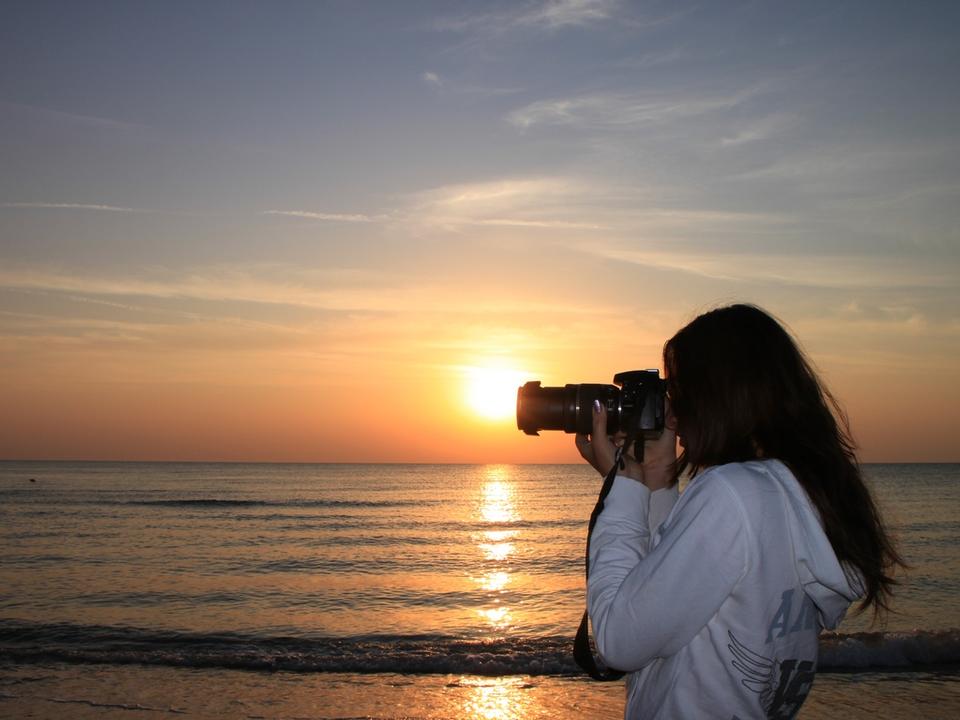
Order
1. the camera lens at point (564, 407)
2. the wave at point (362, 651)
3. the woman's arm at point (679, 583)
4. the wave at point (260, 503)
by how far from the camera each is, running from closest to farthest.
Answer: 1. the woman's arm at point (679, 583)
2. the camera lens at point (564, 407)
3. the wave at point (362, 651)
4. the wave at point (260, 503)

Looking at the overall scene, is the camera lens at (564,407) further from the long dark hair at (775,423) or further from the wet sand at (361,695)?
the wet sand at (361,695)

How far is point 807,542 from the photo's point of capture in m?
1.40

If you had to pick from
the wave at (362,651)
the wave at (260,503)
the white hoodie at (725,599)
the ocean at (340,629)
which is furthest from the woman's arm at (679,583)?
the wave at (260,503)

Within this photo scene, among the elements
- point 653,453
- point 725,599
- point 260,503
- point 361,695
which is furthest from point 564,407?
point 260,503

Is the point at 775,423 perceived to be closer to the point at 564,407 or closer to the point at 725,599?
the point at 725,599

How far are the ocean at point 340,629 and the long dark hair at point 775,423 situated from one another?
1.06 feet

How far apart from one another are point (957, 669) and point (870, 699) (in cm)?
182

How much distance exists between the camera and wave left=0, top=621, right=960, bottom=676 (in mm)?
7746

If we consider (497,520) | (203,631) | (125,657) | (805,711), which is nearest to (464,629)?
(203,631)

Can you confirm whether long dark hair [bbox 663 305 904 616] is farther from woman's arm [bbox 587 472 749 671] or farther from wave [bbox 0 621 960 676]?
wave [bbox 0 621 960 676]

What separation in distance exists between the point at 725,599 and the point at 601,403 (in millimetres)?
572

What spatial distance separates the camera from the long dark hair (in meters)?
0.16

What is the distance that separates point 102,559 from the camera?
15.1m

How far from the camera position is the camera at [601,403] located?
1.74 meters
